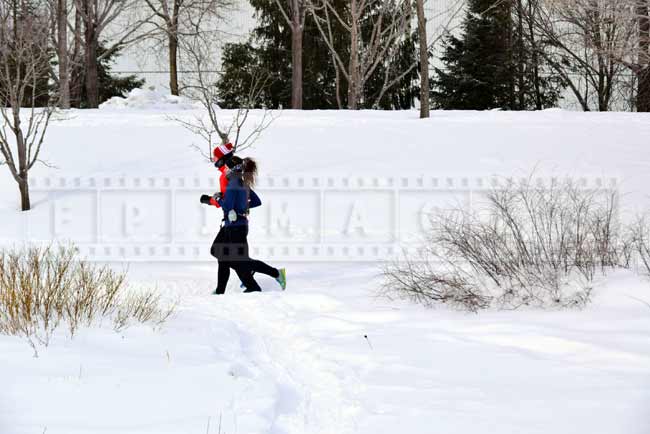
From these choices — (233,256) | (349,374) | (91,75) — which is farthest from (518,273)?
(91,75)

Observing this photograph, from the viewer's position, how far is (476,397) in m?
4.20

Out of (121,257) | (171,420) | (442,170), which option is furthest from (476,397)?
(442,170)

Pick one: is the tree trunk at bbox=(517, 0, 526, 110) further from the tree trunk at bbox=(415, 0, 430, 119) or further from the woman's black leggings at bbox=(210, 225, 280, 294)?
the woman's black leggings at bbox=(210, 225, 280, 294)

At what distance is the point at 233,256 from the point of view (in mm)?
7730

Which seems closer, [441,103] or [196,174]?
[196,174]

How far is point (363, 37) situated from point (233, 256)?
2439cm

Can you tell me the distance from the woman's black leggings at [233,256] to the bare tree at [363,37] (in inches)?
628

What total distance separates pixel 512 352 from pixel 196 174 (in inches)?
397

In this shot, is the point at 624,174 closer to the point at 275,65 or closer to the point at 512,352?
the point at 512,352

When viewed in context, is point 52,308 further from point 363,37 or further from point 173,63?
point 363,37

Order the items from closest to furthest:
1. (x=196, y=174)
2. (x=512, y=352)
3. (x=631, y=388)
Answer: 1. (x=631, y=388)
2. (x=512, y=352)
3. (x=196, y=174)

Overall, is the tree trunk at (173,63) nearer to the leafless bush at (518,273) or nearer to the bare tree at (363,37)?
the bare tree at (363,37)

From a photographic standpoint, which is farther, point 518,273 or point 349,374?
point 518,273

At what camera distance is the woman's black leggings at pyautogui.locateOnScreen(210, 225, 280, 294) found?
773cm
